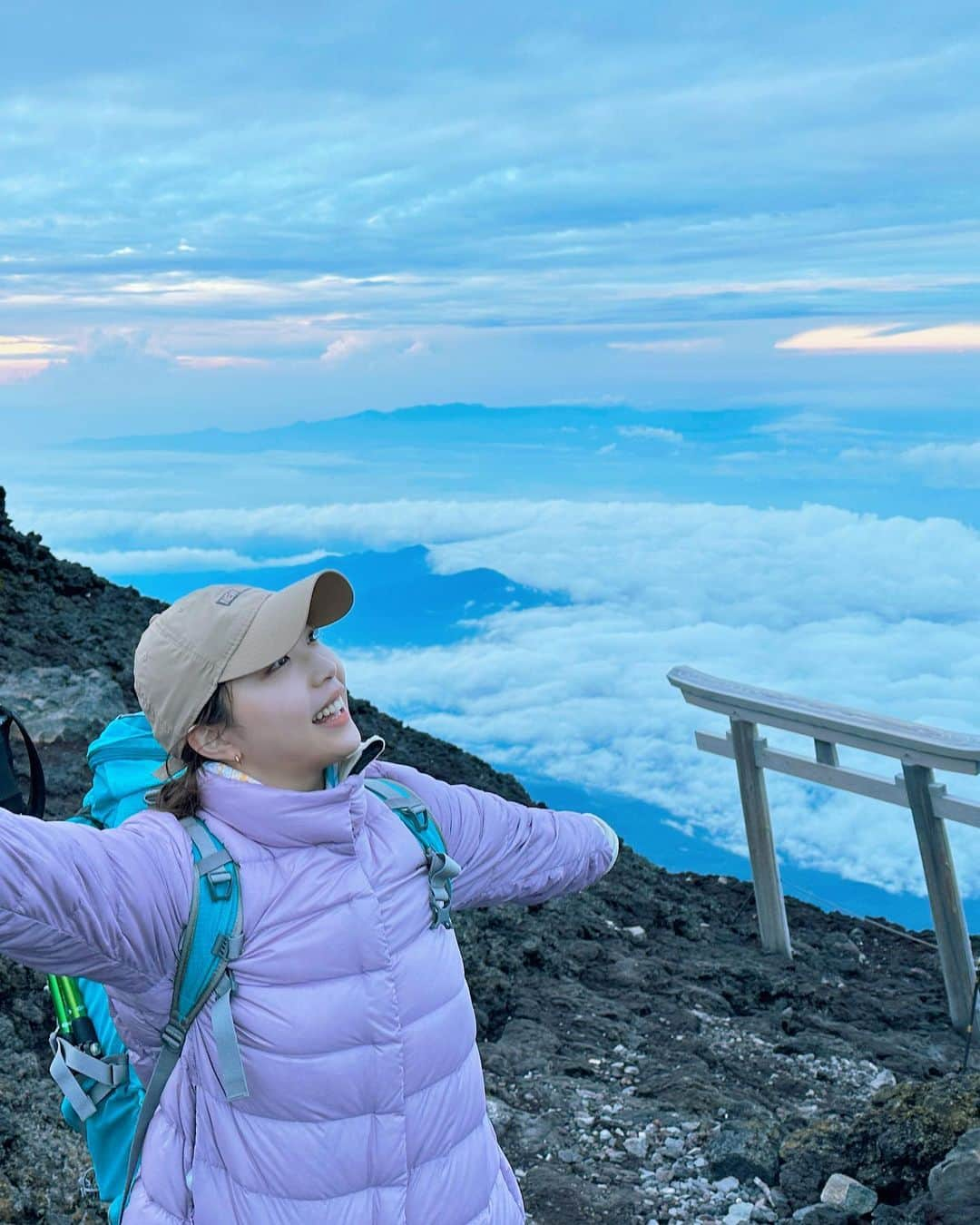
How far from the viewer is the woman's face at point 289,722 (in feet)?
6.84

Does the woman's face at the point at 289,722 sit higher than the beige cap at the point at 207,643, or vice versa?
the beige cap at the point at 207,643

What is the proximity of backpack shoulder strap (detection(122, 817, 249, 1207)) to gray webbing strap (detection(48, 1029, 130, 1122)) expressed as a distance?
27cm

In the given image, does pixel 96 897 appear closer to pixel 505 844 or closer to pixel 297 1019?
pixel 297 1019

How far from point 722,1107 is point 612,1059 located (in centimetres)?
57

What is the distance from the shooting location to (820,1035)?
566 centimetres

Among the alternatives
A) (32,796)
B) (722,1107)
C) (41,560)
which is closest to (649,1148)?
(722,1107)

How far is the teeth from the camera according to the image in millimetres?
2123

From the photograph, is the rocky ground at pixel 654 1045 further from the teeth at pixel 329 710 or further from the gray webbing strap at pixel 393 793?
the teeth at pixel 329 710

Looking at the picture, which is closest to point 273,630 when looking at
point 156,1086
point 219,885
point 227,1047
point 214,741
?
point 214,741

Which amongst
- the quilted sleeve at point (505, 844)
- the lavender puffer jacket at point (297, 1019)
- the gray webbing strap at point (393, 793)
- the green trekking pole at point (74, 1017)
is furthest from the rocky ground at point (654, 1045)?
the gray webbing strap at point (393, 793)

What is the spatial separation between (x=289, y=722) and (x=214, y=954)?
0.36 m

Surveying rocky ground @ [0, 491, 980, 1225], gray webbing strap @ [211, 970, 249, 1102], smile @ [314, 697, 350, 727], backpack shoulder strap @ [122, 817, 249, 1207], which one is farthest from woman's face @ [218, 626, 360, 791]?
rocky ground @ [0, 491, 980, 1225]

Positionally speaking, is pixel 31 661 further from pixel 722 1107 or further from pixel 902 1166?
pixel 902 1166

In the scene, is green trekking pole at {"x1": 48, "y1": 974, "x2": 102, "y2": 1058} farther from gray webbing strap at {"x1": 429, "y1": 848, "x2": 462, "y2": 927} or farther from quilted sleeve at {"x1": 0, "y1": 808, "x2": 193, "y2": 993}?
gray webbing strap at {"x1": 429, "y1": 848, "x2": 462, "y2": 927}
